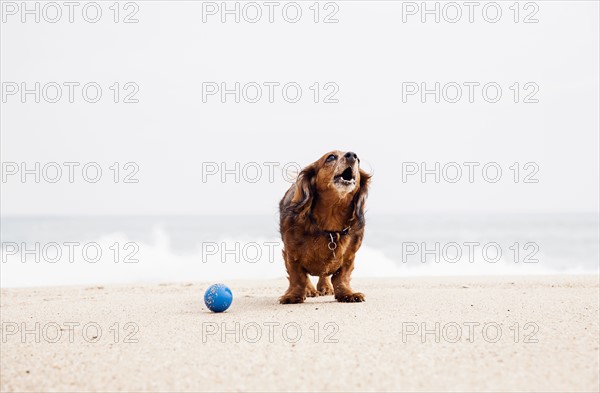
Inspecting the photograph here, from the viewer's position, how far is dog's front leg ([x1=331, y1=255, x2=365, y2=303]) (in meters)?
5.33

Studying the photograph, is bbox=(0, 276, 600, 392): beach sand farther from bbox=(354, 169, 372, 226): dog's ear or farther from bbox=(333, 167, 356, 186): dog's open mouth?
bbox=(333, 167, 356, 186): dog's open mouth

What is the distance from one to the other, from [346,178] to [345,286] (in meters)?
0.98

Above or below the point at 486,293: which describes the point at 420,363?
above

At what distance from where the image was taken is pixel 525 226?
33500mm

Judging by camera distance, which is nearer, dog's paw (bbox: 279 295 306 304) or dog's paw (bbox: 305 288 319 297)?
dog's paw (bbox: 279 295 306 304)

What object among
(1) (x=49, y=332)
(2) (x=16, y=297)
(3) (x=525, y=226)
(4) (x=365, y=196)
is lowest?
(3) (x=525, y=226)

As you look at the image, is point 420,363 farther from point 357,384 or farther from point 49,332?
point 49,332

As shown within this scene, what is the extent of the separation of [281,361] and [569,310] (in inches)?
100

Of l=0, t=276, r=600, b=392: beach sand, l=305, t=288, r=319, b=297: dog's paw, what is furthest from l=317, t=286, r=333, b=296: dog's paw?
l=0, t=276, r=600, b=392: beach sand

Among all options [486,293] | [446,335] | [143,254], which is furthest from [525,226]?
[446,335]

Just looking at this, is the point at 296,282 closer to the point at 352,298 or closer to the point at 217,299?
the point at 352,298

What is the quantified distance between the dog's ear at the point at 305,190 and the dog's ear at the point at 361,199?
0.39 meters

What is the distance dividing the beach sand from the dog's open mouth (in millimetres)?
1016

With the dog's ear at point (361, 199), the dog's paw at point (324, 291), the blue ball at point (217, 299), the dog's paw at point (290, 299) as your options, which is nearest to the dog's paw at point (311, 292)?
the dog's paw at point (324, 291)
